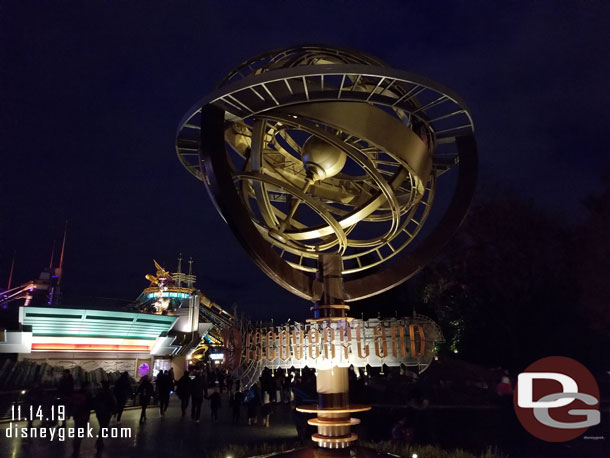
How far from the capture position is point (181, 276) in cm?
4347

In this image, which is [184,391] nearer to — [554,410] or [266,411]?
[266,411]

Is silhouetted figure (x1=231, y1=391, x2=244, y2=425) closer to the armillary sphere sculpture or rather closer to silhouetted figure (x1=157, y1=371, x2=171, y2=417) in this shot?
silhouetted figure (x1=157, y1=371, x2=171, y2=417)

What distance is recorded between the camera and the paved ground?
10117 mm

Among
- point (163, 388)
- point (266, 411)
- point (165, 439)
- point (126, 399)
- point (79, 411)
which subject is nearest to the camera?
point (79, 411)

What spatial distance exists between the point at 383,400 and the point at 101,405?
550 inches

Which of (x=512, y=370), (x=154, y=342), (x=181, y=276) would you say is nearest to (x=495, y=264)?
(x=512, y=370)

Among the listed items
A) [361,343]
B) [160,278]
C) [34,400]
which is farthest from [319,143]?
[160,278]

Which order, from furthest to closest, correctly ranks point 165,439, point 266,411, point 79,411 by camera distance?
point 266,411 < point 165,439 < point 79,411

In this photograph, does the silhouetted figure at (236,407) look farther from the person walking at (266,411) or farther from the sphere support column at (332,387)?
the sphere support column at (332,387)

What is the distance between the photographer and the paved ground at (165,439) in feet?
33.2

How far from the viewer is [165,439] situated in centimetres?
1158

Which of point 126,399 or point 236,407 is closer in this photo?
point 236,407

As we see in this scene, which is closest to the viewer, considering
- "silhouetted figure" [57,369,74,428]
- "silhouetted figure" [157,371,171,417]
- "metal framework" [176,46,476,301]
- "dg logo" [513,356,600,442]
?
"metal framework" [176,46,476,301]

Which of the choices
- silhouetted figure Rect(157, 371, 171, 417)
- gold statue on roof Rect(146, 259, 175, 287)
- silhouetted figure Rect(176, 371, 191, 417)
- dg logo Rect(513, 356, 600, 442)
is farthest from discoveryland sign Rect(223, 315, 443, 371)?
gold statue on roof Rect(146, 259, 175, 287)
